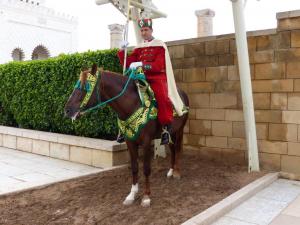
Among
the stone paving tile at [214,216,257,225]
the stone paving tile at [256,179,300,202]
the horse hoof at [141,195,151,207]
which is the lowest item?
the stone paving tile at [214,216,257,225]

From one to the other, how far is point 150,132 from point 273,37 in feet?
9.39

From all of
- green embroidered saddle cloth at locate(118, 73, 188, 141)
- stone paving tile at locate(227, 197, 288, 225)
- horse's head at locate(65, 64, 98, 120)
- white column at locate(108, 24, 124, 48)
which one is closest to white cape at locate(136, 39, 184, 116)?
green embroidered saddle cloth at locate(118, 73, 188, 141)

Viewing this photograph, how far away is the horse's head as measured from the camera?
369cm

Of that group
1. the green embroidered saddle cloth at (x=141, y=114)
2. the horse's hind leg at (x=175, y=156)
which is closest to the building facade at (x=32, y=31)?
the horse's hind leg at (x=175, y=156)

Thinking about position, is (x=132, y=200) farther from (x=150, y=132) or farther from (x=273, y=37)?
(x=273, y=37)

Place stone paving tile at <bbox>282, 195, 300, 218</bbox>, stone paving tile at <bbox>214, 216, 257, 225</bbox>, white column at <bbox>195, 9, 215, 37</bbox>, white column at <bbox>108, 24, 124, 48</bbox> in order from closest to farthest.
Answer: stone paving tile at <bbox>214, 216, 257, 225</bbox> → stone paving tile at <bbox>282, 195, 300, 218</bbox> → white column at <bbox>108, 24, 124, 48</bbox> → white column at <bbox>195, 9, 215, 37</bbox>

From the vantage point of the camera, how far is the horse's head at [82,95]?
3691 millimetres

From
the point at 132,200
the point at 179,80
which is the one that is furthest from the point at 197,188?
the point at 179,80

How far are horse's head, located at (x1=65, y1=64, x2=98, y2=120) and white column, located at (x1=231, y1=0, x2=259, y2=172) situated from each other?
2.58m

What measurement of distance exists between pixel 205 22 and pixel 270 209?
8974 mm

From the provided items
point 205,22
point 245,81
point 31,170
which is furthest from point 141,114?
point 205,22

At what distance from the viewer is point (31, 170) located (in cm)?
613

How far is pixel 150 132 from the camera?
4.11 meters

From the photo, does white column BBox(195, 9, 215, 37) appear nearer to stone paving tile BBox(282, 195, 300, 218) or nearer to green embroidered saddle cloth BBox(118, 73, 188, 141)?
green embroidered saddle cloth BBox(118, 73, 188, 141)
